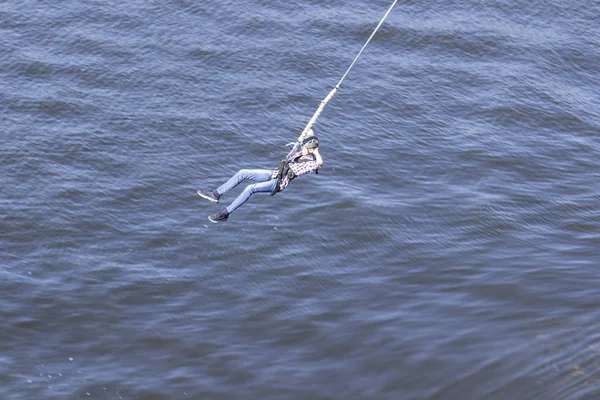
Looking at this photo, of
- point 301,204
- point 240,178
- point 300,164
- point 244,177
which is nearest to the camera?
point 240,178

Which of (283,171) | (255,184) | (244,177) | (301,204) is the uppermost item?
(283,171)

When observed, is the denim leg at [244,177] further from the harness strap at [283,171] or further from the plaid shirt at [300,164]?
the plaid shirt at [300,164]

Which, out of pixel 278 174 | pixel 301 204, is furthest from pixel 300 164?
pixel 301 204

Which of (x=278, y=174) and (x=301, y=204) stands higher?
(x=278, y=174)

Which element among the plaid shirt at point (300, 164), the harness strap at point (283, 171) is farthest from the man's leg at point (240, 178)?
the plaid shirt at point (300, 164)

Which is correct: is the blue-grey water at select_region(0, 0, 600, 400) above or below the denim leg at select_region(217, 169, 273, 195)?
below

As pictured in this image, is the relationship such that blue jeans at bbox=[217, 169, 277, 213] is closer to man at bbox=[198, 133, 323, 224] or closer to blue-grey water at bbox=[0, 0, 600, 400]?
man at bbox=[198, 133, 323, 224]

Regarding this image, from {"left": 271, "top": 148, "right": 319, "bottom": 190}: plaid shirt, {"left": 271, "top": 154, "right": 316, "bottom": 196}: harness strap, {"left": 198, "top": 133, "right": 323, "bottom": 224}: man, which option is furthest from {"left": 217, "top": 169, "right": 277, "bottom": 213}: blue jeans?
{"left": 271, "top": 148, "right": 319, "bottom": 190}: plaid shirt

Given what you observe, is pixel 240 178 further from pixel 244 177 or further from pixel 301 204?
pixel 301 204
